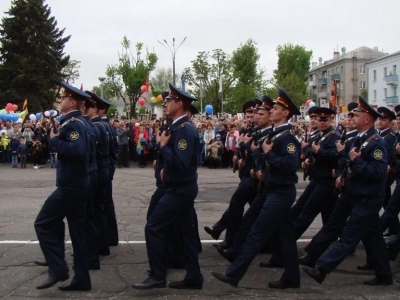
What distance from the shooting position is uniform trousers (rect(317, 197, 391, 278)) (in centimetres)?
578

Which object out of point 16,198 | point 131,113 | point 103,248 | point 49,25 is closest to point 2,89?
point 49,25

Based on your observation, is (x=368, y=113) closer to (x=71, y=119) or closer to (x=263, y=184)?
(x=263, y=184)

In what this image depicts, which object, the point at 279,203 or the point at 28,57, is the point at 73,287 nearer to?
the point at 279,203

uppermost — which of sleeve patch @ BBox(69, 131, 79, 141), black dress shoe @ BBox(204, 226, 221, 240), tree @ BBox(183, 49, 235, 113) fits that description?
tree @ BBox(183, 49, 235, 113)

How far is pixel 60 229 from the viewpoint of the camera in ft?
19.1

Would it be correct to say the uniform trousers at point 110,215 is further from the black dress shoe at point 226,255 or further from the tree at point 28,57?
the tree at point 28,57

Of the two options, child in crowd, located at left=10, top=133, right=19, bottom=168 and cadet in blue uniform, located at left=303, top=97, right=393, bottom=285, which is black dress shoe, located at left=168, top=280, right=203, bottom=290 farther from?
child in crowd, located at left=10, top=133, right=19, bottom=168

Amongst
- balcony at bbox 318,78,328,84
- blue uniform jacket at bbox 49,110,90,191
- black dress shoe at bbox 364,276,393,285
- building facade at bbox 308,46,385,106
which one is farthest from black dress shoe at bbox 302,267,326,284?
balcony at bbox 318,78,328,84

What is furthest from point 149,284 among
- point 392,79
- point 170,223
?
point 392,79

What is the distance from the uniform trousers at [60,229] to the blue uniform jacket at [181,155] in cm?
97

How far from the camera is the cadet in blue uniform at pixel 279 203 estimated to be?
18.5ft

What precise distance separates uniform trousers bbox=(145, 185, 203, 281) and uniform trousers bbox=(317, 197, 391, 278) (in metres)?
1.39

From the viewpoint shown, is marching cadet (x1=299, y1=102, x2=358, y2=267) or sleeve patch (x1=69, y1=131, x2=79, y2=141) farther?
marching cadet (x1=299, y1=102, x2=358, y2=267)

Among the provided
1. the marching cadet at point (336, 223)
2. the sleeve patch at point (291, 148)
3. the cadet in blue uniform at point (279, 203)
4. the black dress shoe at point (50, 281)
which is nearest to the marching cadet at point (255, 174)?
the cadet in blue uniform at point (279, 203)
